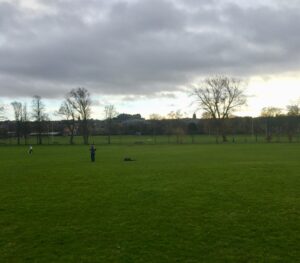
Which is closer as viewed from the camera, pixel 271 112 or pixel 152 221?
pixel 152 221

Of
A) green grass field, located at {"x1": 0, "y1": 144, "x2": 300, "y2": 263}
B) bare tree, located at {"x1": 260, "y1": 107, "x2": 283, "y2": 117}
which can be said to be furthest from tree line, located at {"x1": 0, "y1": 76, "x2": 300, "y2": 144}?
green grass field, located at {"x1": 0, "y1": 144, "x2": 300, "y2": 263}

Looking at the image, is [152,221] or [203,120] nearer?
[152,221]

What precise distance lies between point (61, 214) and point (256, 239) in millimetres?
5692

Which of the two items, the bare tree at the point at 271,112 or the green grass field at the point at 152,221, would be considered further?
the bare tree at the point at 271,112

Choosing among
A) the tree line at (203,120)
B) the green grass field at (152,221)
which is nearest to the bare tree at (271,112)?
the tree line at (203,120)

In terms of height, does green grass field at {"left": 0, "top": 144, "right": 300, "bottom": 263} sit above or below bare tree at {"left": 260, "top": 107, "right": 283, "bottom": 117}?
below

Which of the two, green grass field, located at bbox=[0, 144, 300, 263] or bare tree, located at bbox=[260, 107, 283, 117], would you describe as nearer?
green grass field, located at bbox=[0, 144, 300, 263]

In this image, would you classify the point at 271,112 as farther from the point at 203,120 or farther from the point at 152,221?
the point at 152,221

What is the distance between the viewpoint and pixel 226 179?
17.4 m

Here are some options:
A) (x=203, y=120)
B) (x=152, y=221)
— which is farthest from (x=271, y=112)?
(x=152, y=221)

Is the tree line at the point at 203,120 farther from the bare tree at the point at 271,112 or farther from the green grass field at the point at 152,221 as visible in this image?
the green grass field at the point at 152,221

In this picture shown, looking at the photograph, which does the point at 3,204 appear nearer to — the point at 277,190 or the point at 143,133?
the point at 277,190

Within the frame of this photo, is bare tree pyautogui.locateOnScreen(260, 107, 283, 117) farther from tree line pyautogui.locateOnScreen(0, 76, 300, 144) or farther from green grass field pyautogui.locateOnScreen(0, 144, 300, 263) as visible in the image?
green grass field pyautogui.locateOnScreen(0, 144, 300, 263)

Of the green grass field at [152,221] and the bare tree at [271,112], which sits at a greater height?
the bare tree at [271,112]
